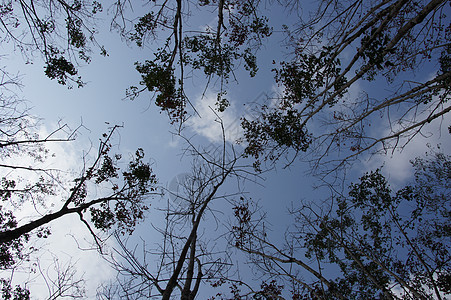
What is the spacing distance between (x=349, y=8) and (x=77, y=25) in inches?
242

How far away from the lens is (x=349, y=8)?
176 inches

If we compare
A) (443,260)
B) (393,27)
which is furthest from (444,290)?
(393,27)

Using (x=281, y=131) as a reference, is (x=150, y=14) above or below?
above

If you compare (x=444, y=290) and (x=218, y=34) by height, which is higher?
(x=218, y=34)

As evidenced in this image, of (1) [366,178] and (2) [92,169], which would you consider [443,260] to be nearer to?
(1) [366,178]

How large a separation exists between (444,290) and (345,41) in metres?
7.93

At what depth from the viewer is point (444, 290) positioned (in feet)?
22.8

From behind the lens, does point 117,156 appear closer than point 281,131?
No

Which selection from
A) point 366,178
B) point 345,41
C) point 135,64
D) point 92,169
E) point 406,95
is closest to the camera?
point 406,95

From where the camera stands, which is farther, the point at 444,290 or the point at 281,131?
the point at 444,290

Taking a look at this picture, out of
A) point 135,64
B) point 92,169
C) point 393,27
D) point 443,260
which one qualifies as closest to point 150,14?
point 135,64

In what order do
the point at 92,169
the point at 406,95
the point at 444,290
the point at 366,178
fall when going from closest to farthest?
the point at 406,95 → the point at 444,290 → the point at 92,169 → the point at 366,178

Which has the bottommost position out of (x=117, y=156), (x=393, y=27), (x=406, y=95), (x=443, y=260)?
(x=443, y=260)

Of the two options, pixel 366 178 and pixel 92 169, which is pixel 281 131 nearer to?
pixel 366 178
